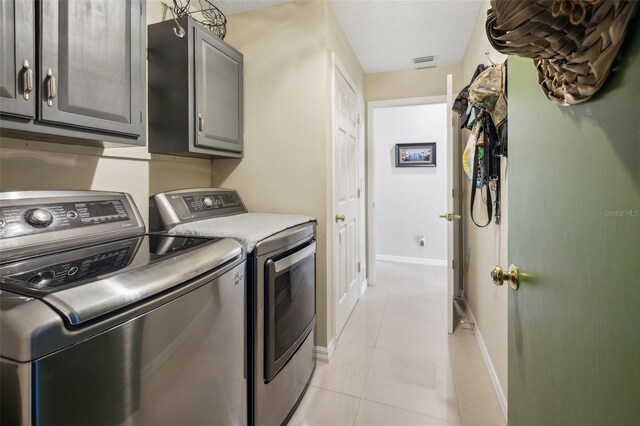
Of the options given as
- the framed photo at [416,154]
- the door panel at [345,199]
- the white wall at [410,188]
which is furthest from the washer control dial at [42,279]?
the framed photo at [416,154]

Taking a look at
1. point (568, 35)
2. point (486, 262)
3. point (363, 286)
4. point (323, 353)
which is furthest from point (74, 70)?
point (363, 286)

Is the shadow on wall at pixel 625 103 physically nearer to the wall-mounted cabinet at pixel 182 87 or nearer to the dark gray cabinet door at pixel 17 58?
the dark gray cabinet door at pixel 17 58

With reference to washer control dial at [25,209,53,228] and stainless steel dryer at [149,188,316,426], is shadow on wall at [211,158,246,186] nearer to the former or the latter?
stainless steel dryer at [149,188,316,426]

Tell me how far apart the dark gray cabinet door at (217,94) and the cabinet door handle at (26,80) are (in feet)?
2.47

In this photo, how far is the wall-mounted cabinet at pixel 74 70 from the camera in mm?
911

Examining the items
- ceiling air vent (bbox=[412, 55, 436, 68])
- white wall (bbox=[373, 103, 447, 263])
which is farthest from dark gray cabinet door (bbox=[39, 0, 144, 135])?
white wall (bbox=[373, 103, 447, 263])

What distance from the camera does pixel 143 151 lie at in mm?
1665

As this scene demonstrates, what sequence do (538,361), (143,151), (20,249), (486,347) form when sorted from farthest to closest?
(486,347) → (143,151) → (20,249) → (538,361)

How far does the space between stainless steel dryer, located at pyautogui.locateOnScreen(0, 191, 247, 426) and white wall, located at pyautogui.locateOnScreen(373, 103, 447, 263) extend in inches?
148

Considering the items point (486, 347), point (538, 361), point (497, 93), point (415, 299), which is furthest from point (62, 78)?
point (415, 299)

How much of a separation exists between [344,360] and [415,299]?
138 centimetres

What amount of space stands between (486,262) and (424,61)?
83.5 inches

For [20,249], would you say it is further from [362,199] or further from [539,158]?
[362,199]

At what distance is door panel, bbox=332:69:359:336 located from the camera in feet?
7.64
